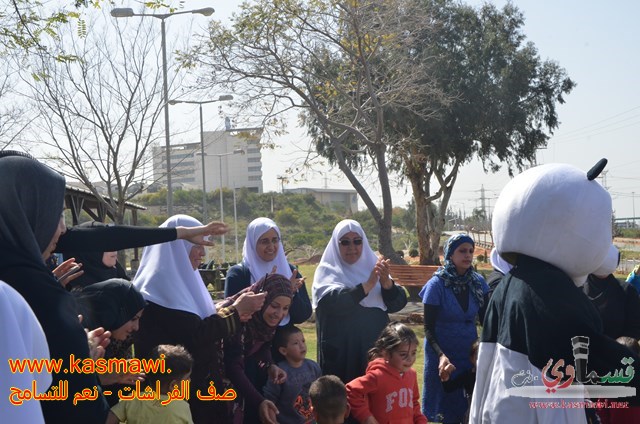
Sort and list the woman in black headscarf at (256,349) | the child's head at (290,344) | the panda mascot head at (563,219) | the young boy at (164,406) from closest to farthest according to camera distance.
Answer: the panda mascot head at (563,219), the young boy at (164,406), the woman in black headscarf at (256,349), the child's head at (290,344)

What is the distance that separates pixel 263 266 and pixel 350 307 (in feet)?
2.23

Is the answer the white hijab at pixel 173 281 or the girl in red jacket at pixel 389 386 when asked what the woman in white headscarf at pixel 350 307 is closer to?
the girl in red jacket at pixel 389 386

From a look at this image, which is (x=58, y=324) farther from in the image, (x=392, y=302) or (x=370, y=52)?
(x=370, y=52)

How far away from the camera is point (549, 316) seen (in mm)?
2641

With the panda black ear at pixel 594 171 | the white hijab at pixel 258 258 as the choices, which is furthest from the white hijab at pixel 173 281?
the panda black ear at pixel 594 171

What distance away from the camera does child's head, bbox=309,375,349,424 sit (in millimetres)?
4297

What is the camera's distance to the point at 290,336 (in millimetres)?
4824

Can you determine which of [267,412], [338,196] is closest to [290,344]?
[267,412]

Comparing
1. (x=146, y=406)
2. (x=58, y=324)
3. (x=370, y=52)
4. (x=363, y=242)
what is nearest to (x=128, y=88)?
(x=370, y=52)

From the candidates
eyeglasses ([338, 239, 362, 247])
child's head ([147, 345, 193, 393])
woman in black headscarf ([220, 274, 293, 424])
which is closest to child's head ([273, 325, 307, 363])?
woman in black headscarf ([220, 274, 293, 424])

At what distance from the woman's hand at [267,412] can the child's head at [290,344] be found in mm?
581

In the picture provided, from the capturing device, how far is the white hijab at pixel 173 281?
4.08 metres

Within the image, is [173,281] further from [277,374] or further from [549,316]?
[549,316]

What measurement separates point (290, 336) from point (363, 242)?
1.02 metres
